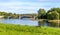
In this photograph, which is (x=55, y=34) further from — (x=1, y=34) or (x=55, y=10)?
(x=55, y=10)

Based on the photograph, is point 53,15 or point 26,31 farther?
point 53,15

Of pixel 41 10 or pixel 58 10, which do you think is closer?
pixel 58 10

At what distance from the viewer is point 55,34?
11.8m

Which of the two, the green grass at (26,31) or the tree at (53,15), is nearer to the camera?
the green grass at (26,31)

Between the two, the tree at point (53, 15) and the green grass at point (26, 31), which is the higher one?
the green grass at point (26, 31)

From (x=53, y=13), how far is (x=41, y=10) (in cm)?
1832

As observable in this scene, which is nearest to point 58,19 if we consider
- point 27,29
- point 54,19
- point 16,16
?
point 54,19

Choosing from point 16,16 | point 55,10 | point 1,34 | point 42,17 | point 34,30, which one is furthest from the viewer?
point 16,16

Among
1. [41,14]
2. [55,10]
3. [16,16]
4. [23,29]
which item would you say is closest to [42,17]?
[41,14]

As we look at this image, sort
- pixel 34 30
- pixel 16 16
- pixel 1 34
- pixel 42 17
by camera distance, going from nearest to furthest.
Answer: pixel 1 34
pixel 34 30
pixel 42 17
pixel 16 16

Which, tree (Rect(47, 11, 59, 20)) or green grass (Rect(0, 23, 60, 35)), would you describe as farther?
tree (Rect(47, 11, 59, 20))

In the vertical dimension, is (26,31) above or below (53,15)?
above

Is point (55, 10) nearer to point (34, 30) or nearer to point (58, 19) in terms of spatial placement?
point (58, 19)

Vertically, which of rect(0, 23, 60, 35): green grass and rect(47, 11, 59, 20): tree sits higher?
rect(0, 23, 60, 35): green grass
